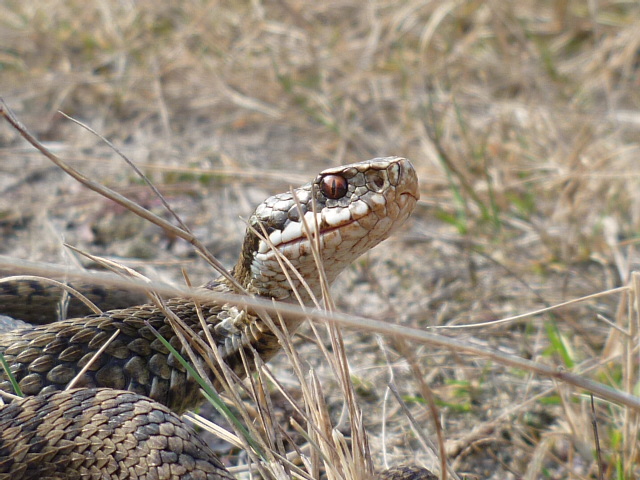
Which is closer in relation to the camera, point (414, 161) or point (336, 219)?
point (336, 219)

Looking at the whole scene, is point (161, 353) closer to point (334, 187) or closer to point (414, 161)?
point (334, 187)

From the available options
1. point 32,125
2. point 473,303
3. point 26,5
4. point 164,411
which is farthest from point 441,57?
point 164,411

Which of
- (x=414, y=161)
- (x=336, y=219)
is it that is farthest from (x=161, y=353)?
(x=414, y=161)

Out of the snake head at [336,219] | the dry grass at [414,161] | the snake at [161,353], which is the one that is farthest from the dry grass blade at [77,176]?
the dry grass at [414,161]

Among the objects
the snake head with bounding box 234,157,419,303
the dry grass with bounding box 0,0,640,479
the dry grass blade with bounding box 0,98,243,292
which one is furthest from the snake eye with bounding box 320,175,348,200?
the dry grass blade with bounding box 0,98,243,292

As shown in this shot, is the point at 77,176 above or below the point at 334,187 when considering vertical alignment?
above

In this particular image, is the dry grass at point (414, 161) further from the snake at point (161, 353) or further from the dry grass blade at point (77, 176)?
the dry grass blade at point (77, 176)

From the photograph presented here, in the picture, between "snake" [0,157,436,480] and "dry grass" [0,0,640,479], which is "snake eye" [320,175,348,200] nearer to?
"snake" [0,157,436,480]
